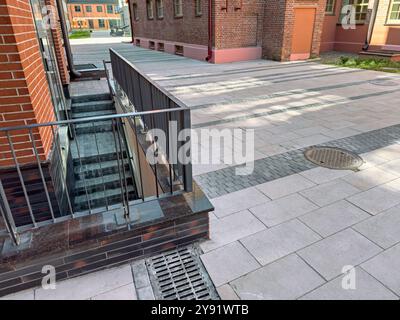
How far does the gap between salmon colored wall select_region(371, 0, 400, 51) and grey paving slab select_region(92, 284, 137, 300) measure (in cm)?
1508

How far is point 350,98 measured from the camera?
699 centimetres

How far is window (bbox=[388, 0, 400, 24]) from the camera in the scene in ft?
40.7

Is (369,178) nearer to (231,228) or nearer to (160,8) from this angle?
(231,228)

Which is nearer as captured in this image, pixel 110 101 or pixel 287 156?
pixel 287 156

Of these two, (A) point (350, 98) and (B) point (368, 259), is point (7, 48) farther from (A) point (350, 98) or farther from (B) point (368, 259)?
(A) point (350, 98)

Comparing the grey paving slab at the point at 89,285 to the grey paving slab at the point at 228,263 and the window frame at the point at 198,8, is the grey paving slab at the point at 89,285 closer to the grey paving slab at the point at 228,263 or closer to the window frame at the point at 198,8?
the grey paving slab at the point at 228,263

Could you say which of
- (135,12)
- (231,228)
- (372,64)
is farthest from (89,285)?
(135,12)

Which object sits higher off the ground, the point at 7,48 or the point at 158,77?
the point at 7,48

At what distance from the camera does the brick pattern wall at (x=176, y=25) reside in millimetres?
13320

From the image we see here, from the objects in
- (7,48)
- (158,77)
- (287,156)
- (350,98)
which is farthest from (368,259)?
(158,77)

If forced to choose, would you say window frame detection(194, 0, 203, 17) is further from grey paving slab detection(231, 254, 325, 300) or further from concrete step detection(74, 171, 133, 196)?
grey paving slab detection(231, 254, 325, 300)

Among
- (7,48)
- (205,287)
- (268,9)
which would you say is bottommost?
(205,287)
